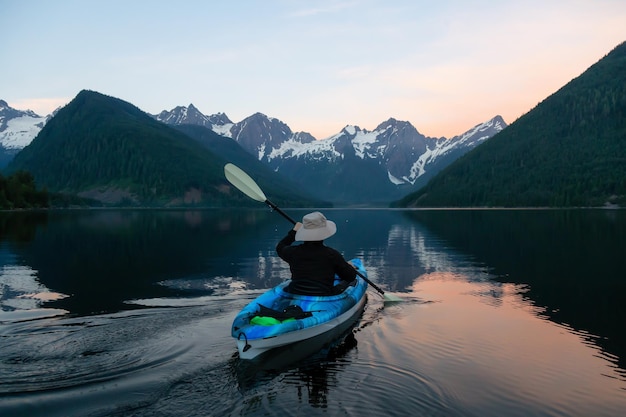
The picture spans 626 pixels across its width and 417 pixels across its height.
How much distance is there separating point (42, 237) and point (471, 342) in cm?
5217

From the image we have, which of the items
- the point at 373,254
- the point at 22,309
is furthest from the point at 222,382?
the point at 373,254

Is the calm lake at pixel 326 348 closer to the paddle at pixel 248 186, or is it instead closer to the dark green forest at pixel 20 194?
the paddle at pixel 248 186

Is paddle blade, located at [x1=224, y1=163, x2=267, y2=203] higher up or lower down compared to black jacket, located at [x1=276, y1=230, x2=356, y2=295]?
higher up

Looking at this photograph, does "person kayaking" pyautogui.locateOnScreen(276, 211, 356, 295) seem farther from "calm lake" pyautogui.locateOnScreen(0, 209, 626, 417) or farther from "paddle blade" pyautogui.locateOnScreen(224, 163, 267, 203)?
"paddle blade" pyautogui.locateOnScreen(224, 163, 267, 203)

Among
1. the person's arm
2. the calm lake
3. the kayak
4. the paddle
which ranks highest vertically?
the paddle

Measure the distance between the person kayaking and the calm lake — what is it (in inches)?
82.5

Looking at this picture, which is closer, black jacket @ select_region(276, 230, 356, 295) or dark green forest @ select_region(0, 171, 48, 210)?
black jacket @ select_region(276, 230, 356, 295)

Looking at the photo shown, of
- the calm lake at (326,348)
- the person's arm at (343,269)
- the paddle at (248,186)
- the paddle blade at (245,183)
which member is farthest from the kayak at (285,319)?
the paddle blade at (245,183)

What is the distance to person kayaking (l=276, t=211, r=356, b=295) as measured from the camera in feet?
52.9

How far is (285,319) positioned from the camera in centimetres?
1438

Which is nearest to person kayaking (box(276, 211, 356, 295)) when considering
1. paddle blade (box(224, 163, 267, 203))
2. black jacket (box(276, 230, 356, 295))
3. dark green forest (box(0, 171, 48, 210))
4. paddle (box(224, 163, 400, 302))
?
black jacket (box(276, 230, 356, 295))

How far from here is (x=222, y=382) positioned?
12.3 meters

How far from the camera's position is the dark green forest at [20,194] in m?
145

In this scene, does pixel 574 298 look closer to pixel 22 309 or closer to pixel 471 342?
pixel 471 342
